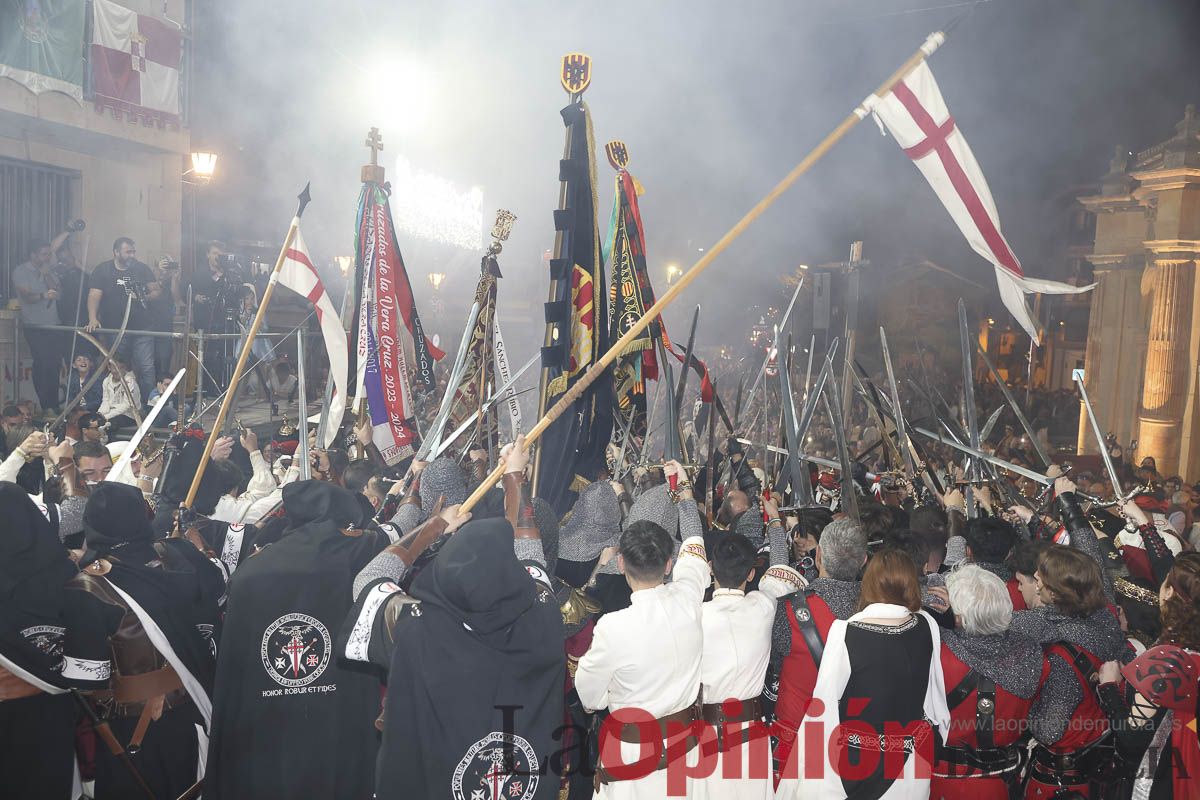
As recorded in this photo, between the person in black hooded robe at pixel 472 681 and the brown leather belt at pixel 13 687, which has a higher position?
the person in black hooded robe at pixel 472 681

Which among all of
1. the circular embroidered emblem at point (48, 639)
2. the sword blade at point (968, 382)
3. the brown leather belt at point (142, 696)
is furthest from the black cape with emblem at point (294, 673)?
the sword blade at point (968, 382)

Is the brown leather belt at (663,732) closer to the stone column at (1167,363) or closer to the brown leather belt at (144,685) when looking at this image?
the brown leather belt at (144,685)

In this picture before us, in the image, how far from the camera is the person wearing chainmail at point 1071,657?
296 cm

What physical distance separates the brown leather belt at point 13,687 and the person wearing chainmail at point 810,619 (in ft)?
8.22

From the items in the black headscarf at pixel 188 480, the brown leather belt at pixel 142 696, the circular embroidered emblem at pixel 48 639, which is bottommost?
the brown leather belt at pixel 142 696

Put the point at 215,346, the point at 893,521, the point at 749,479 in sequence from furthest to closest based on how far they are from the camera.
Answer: the point at 215,346 < the point at 749,479 < the point at 893,521

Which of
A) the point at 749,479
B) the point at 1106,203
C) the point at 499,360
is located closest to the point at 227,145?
the point at 499,360

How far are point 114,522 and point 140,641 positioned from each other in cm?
43

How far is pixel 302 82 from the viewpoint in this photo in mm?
15875

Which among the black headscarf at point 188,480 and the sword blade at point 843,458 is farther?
the black headscarf at point 188,480

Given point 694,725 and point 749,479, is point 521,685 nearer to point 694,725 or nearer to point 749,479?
point 694,725

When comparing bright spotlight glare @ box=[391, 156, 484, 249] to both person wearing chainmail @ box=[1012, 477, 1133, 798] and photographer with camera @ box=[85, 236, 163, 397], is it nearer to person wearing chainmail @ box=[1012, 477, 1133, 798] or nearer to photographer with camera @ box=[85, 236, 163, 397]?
photographer with camera @ box=[85, 236, 163, 397]

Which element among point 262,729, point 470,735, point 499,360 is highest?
point 499,360

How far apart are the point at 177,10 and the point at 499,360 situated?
9.20 m
